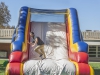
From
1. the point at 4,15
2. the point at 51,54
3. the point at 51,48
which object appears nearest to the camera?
the point at 51,54

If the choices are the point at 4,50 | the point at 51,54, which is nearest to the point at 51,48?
the point at 51,54

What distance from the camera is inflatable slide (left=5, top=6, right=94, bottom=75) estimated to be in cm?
827

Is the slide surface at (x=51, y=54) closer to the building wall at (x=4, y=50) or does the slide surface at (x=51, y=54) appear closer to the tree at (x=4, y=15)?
the building wall at (x=4, y=50)

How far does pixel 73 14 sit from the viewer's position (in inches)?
448

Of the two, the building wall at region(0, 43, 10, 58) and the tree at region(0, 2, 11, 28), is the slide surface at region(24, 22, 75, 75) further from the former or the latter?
the tree at region(0, 2, 11, 28)

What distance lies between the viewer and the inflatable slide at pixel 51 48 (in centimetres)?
827

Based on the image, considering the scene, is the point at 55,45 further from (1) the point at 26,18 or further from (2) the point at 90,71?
(2) the point at 90,71

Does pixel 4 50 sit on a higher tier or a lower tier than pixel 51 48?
lower

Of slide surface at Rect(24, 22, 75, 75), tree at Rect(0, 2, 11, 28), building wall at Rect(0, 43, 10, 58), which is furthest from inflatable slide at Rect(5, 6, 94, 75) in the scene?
tree at Rect(0, 2, 11, 28)

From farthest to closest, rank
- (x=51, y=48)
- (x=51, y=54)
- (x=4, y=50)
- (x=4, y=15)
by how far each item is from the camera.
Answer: (x=4, y=15) → (x=4, y=50) → (x=51, y=48) → (x=51, y=54)

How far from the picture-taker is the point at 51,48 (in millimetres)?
10812

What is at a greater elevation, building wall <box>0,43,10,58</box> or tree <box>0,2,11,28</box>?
tree <box>0,2,11,28</box>

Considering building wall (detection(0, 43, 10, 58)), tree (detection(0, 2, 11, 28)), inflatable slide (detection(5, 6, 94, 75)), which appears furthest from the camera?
tree (detection(0, 2, 11, 28))

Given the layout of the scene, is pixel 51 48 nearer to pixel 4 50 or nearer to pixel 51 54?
pixel 51 54
